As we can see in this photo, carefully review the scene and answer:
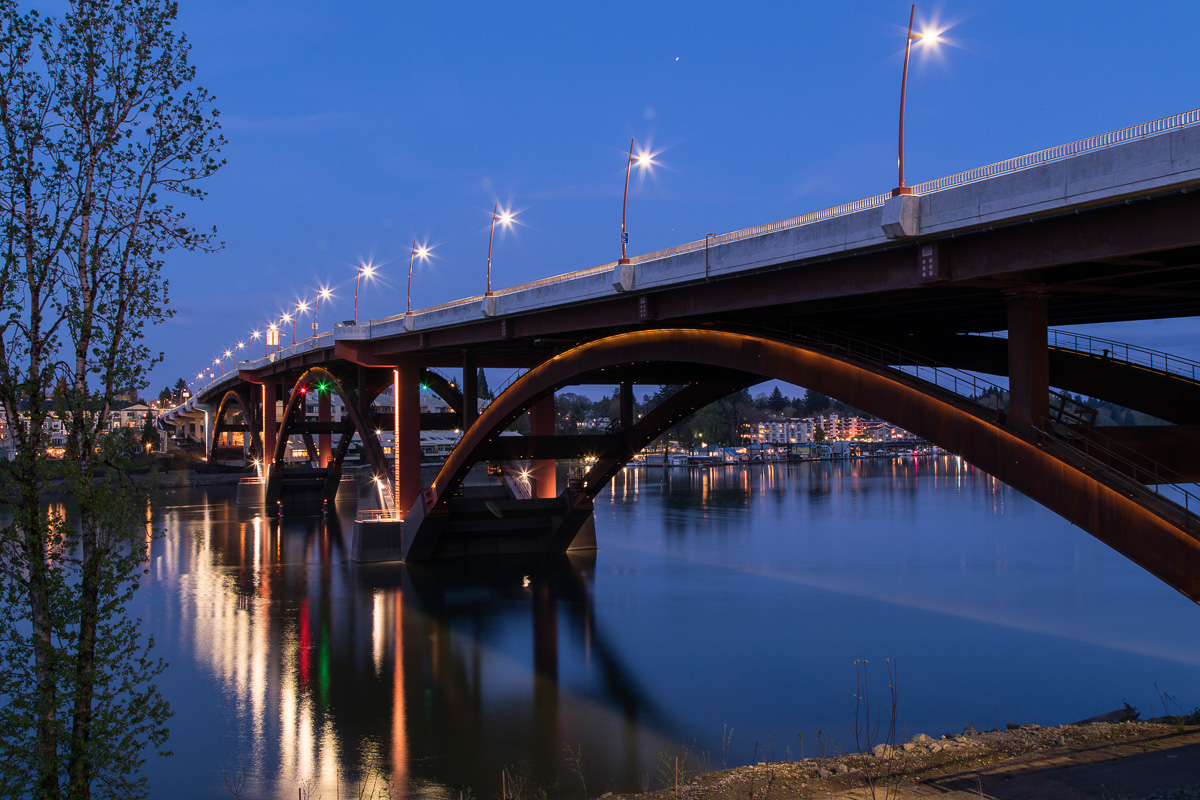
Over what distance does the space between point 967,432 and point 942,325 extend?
9539 mm

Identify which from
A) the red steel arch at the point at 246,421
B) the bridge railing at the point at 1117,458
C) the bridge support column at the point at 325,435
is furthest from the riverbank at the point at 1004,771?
the red steel arch at the point at 246,421

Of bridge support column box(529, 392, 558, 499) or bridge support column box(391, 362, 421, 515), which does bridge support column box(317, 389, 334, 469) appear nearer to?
bridge support column box(391, 362, 421, 515)

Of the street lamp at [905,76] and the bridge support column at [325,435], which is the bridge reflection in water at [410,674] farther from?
the bridge support column at [325,435]

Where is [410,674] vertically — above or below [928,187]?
below

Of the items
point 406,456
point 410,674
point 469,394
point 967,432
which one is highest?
point 469,394

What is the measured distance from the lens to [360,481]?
329 feet

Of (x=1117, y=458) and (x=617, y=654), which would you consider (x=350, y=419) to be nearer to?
(x=617, y=654)

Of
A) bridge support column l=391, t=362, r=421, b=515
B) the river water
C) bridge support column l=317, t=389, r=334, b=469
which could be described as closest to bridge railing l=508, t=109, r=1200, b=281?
the river water

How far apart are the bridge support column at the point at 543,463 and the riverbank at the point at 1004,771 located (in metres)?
25.5

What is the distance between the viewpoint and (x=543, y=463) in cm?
3825

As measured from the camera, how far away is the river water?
15844 millimetres

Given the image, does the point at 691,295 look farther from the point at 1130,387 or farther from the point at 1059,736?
the point at 1059,736

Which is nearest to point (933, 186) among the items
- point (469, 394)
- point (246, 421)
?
point (469, 394)

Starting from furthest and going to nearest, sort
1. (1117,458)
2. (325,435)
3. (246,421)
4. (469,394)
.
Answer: (246,421), (325,435), (469,394), (1117,458)
